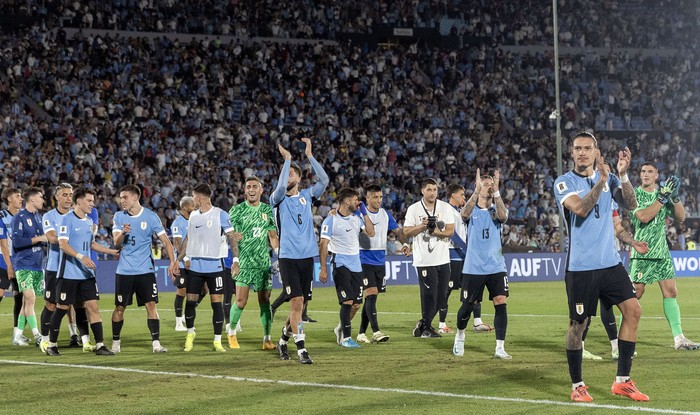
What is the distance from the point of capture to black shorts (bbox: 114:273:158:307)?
49.0 ft

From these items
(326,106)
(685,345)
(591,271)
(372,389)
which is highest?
(326,106)

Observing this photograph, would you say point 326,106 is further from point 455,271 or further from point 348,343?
point 348,343

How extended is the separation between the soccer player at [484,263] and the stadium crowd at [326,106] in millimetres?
21777

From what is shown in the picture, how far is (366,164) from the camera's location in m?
43.9

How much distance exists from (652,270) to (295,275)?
15.9 feet

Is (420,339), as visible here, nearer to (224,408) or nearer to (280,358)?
(280,358)

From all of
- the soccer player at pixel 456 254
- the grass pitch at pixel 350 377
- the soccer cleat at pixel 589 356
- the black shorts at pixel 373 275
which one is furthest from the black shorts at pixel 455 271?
the soccer cleat at pixel 589 356

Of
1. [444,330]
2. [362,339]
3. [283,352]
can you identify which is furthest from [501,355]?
[444,330]

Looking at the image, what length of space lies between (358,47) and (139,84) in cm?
1213

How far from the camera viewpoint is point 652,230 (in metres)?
14.6

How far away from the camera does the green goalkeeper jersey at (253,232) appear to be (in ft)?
50.7

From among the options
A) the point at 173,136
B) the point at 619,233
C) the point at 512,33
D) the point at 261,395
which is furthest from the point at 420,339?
the point at 512,33

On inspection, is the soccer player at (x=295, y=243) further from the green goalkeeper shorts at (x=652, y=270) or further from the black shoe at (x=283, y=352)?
the green goalkeeper shorts at (x=652, y=270)

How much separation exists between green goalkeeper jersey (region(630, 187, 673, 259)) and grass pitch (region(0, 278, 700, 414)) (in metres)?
1.29
